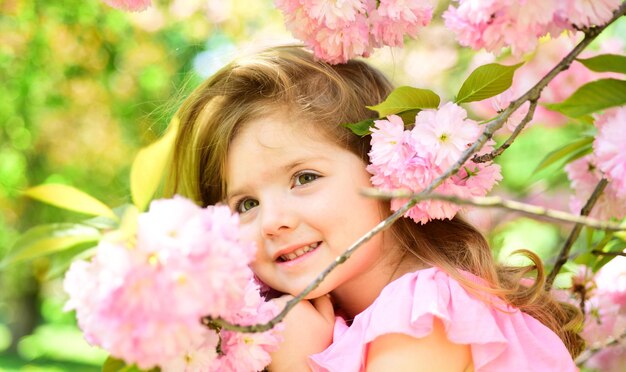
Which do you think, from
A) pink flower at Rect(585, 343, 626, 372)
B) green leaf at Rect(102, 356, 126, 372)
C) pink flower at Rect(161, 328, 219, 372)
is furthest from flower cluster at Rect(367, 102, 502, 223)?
pink flower at Rect(585, 343, 626, 372)

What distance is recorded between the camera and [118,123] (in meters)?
6.61

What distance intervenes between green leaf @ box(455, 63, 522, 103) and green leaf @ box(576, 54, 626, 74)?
12 cm

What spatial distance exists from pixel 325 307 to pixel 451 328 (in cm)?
34

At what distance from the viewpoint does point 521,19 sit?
111cm

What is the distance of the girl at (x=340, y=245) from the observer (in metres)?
1.29

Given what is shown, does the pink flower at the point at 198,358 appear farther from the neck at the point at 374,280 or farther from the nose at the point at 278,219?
the neck at the point at 374,280

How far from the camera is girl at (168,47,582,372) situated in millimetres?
1289

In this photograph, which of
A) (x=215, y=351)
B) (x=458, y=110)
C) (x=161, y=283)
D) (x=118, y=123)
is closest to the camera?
(x=161, y=283)

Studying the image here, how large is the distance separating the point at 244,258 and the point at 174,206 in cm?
11

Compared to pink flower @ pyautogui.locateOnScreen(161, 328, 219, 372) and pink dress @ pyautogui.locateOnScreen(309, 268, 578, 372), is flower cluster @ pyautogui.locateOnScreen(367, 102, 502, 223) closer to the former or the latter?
pink dress @ pyautogui.locateOnScreen(309, 268, 578, 372)

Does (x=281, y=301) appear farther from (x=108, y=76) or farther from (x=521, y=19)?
(x=108, y=76)

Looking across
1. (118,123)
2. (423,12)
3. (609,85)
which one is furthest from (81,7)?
(609,85)

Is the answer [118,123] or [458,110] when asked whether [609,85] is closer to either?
[458,110]

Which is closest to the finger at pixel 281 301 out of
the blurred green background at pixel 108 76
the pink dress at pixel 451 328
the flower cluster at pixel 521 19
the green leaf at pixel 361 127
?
the pink dress at pixel 451 328
